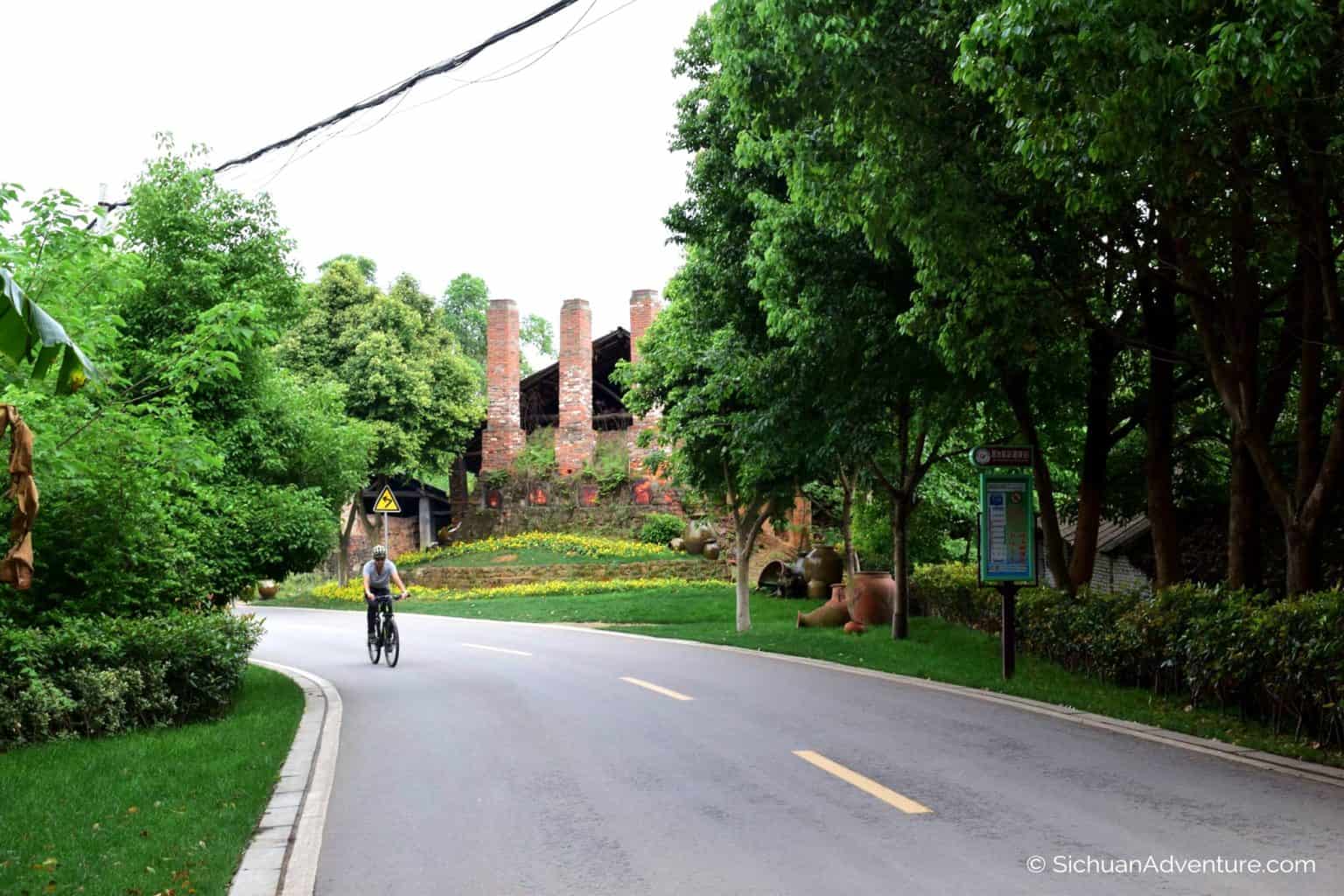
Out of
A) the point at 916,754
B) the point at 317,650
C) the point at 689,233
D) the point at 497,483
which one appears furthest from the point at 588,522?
the point at 916,754

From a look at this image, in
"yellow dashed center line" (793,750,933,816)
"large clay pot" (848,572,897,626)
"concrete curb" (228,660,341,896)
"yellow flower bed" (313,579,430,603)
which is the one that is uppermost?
"large clay pot" (848,572,897,626)

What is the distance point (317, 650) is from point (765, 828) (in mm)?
16109

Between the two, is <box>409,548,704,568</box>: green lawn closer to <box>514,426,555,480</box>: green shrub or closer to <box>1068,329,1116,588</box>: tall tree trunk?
<box>514,426,555,480</box>: green shrub

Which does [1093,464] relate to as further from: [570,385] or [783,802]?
[570,385]

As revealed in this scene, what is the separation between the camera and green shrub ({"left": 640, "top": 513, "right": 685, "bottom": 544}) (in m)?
40.5

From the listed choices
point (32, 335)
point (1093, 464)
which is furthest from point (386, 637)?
point (32, 335)

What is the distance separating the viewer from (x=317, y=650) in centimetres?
2155

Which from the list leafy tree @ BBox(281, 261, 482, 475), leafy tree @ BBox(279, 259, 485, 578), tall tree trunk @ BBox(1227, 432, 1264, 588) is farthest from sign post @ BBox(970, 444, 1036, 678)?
leafy tree @ BBox(281, 261, 482, 475)

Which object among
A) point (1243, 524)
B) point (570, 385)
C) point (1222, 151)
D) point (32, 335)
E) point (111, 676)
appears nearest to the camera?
point (32, 335)

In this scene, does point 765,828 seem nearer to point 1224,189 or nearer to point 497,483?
point 1224,189

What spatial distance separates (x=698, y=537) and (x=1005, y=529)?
79.0 ft

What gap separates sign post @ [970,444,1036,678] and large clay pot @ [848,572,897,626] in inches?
307

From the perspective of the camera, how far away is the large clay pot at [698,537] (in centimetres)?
3878

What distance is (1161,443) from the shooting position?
1528 cm
